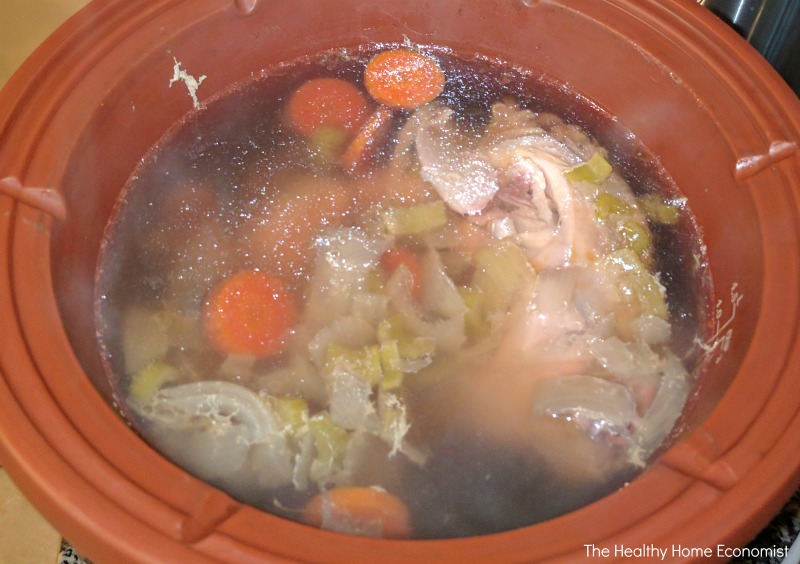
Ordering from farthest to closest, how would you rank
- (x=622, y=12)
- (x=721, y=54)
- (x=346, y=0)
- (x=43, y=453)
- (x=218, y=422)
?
(x=346, y=0) → (x=622, y=12) → (x=721, y=54) → (x=218, y=422) → (x=43, y=453)

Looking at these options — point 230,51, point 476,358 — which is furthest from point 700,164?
point 230,51

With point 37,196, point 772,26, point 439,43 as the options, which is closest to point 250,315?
point 37,196

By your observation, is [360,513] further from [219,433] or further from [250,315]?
[250,315]

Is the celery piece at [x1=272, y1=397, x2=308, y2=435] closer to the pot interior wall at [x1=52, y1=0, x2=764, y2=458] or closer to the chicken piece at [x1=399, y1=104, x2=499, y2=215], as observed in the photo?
the pot interior wall at [x1=52, y1=0, x2=764, y2=458]

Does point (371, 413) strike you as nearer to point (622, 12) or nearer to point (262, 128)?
point (262, 128)

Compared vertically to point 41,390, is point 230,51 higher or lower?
higher

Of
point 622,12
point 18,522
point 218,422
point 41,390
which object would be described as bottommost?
point 18,522

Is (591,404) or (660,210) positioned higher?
(660,210)
